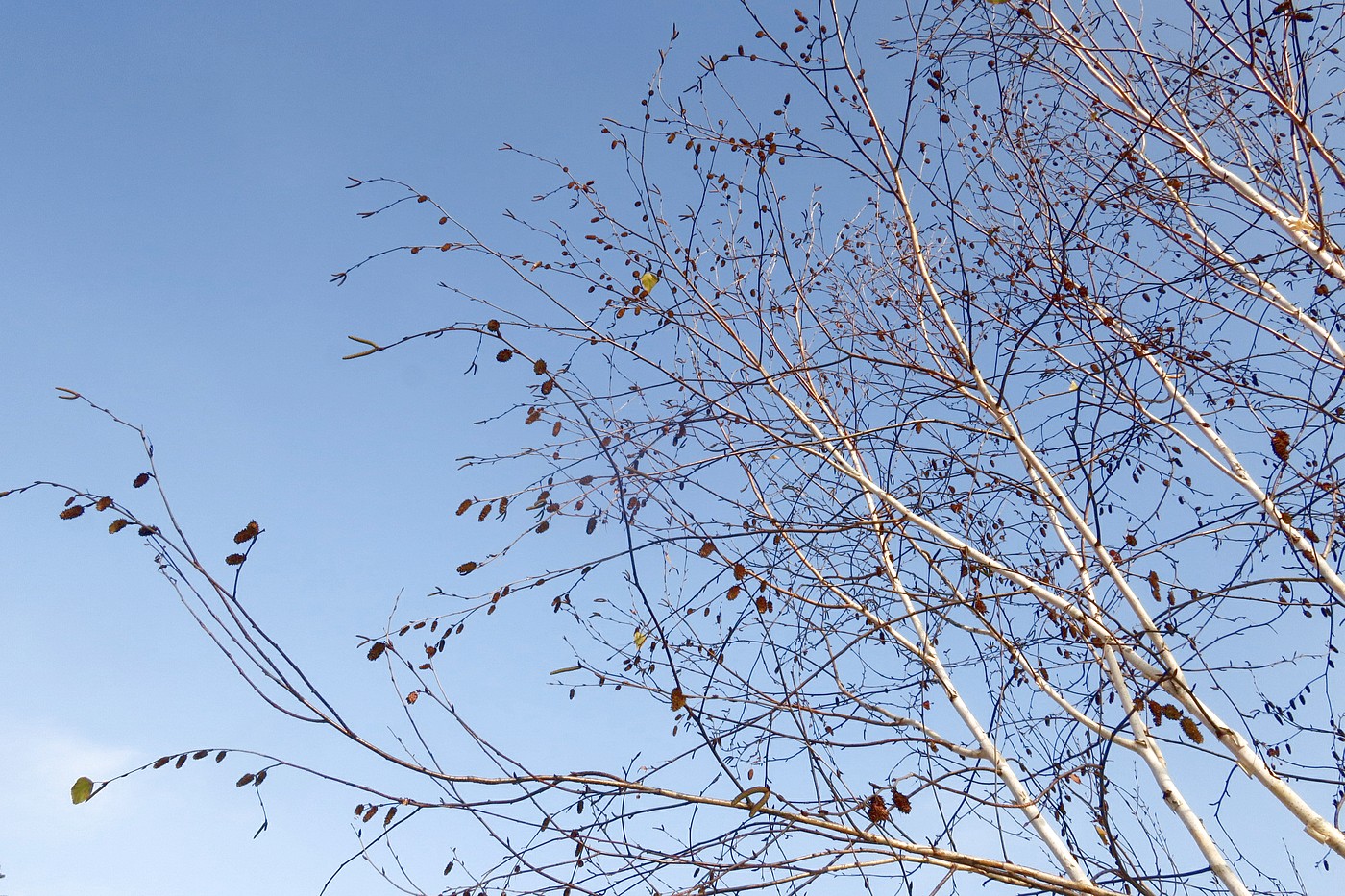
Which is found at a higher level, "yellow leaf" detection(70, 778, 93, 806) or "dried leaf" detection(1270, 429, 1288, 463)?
"dried leaf" detection(1270, 429, 1288, 463)

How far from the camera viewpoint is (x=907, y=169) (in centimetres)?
294

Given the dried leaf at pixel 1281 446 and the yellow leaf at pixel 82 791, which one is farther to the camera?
the dried leaf at pixel 1281 446

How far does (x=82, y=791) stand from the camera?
6.36 ft

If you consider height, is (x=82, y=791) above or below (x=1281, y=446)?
below

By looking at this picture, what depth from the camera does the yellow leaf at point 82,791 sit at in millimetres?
1915

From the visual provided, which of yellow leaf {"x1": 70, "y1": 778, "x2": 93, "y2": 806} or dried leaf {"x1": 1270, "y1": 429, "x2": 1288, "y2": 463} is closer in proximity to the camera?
yellow leaf {"x1": 70, "y1": 778, "x2": 93, "y2": 806}

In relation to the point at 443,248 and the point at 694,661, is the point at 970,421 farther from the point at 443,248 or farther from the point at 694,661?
the point at 443,248

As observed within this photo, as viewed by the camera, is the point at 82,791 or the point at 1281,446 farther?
the point at 1281,446

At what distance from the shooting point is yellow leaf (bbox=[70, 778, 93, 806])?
192 centimetres

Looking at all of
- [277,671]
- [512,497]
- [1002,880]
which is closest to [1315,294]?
[1002,880]

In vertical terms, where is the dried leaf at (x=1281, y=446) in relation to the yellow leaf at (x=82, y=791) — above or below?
above

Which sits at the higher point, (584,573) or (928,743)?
(584,573)

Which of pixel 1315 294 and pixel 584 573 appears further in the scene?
pixel 1315 294

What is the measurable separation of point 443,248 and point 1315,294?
2.91 m
